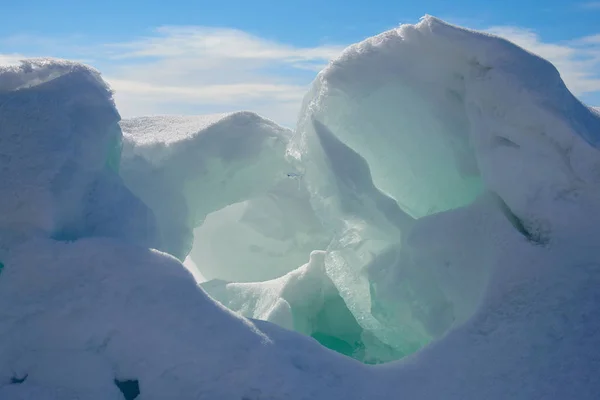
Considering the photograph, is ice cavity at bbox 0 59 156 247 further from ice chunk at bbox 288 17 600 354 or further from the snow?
ice chunk at bbox 288 17 600 354

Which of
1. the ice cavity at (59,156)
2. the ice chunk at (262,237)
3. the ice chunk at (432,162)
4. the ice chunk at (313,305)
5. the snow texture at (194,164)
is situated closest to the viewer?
the ice cavity at (59,156)

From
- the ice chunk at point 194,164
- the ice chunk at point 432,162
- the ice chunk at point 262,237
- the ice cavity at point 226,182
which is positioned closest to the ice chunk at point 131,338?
the ice chunk at point 432,162

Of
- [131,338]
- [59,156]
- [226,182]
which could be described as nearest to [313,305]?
[226,182]

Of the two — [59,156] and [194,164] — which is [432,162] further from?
[59,156]

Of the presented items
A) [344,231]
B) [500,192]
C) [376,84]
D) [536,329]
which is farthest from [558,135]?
[344,231]

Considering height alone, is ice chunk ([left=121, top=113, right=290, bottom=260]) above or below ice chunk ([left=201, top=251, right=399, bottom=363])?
above

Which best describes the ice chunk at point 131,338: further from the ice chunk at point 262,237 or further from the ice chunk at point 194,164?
the ice chunk at point 262,237

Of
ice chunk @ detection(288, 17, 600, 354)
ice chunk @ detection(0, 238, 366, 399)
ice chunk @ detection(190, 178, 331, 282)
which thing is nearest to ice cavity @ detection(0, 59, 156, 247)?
ice chunk @ detection(0, 238, 366, 399)
